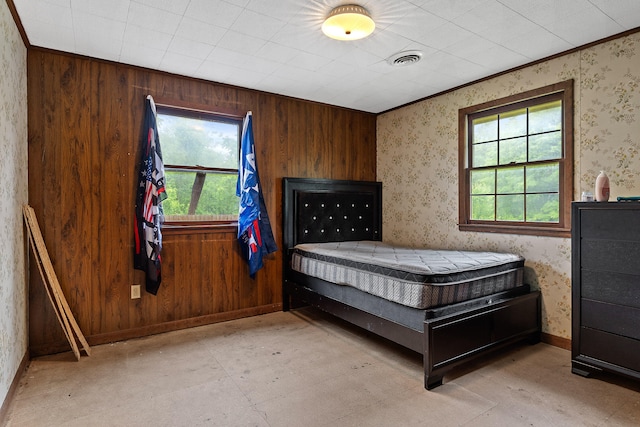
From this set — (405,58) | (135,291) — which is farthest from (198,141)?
(405,58)

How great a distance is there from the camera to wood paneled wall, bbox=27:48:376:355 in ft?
9.18

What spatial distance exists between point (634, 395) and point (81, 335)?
388 centimetres

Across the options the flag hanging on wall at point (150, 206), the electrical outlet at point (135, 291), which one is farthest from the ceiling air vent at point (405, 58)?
the electrical outlet at point (135, 291)

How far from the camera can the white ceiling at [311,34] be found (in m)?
2.21

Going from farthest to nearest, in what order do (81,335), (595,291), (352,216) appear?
(352,216)
(81,335)
(595,291)

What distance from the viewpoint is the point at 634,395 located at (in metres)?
2.17

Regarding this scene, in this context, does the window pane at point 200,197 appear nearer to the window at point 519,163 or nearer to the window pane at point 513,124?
the window at point 519,163

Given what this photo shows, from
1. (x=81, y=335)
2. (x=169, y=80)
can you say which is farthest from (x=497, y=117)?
(x=81, y=335)

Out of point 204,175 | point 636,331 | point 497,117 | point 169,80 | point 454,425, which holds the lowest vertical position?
point 454,425

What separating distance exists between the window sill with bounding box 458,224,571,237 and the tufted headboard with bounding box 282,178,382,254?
122 cm

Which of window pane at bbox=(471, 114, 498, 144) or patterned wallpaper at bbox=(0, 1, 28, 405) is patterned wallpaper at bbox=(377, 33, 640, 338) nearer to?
window pane at bbox=(471, 114, 498, 144)

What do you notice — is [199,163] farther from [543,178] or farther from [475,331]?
[543,178]

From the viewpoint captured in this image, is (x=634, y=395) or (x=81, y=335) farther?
(x=81, y=335)

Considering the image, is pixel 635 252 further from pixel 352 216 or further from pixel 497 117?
pixel 352 216
